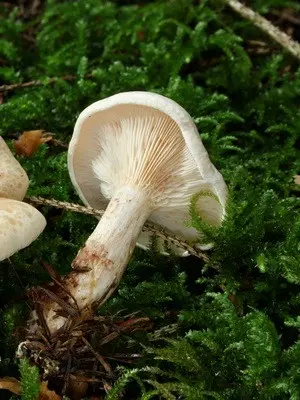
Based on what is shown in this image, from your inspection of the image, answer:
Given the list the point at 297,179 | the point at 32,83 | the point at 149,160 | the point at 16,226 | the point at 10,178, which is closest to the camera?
the point at 16,226

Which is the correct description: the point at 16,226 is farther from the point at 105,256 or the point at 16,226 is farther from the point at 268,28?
the point at 268,28

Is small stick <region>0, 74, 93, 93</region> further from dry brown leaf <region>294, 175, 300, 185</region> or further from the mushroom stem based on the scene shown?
dry brown leaf <region>294, 175, 300, 185</region>

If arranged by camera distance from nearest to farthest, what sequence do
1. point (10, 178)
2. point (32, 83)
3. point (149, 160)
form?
point (10, 178) < point (149, 160) < point (32, 83)

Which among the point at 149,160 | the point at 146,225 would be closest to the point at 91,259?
the point at 146,225

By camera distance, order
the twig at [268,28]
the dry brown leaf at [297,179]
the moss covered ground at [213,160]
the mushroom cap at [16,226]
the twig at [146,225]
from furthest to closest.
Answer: the twig at [268,28], the dry brown leaf at [297,179], the twig at [146,225], the moss covered ground at [213,160], the mushroom cap at [16,226]

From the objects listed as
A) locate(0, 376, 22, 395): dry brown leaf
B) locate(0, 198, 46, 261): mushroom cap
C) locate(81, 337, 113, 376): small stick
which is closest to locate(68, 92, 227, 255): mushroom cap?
locate(0, 198, 46, 261): mushroom cap

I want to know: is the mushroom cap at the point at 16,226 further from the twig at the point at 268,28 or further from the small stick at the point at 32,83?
the twig at the point at 268,28

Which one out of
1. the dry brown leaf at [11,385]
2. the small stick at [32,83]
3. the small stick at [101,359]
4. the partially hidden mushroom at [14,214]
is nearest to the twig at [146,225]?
the partially hidden mushroom at [14,214]
